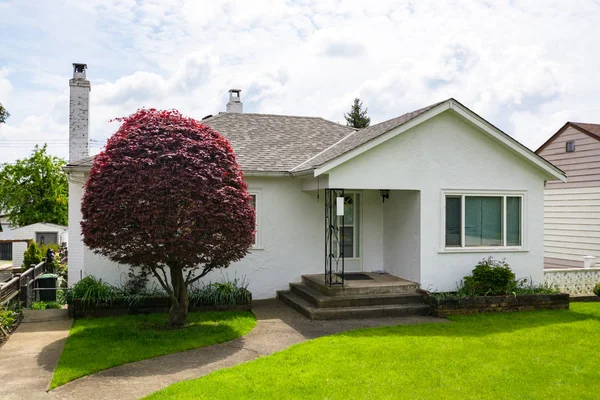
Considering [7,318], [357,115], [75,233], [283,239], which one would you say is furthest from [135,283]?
[357,115]

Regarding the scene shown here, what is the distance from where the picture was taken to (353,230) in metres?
13.1

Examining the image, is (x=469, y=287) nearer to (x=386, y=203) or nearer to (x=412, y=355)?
(x=386, y=203)

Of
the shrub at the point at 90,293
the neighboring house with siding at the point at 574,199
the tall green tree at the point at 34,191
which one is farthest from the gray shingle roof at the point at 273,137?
the tall green tree at the point at 34,191

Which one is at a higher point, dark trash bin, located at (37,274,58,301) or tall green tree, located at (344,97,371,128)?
tall green tree, located at (344,97,371,128)

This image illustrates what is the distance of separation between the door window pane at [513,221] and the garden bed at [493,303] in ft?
4.88

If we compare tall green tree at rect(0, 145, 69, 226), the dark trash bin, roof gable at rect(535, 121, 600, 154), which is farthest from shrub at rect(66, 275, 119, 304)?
tall green tree at rect(0, 145, 69, 226)

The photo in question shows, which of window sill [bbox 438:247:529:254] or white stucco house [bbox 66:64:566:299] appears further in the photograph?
window sill [bbox 438:247:529:254]

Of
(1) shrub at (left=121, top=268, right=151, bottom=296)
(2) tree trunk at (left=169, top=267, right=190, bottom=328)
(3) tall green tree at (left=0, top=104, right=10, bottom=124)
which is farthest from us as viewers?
(3) tall green tree at (left=0, top=104, right=10, bottom=124)

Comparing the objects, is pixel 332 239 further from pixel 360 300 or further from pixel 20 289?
pixel 20 289

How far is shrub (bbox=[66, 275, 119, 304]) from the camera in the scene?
10406 millimetres

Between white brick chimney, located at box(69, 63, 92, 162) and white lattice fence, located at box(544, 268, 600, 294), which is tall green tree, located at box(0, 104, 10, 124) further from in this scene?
white lattice fence, located at box(544, 268, 600, 294)

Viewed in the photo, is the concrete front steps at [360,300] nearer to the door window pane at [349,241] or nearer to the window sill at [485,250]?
the window sill at [485,250]

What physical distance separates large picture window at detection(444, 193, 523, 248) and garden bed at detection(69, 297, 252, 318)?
5.12m

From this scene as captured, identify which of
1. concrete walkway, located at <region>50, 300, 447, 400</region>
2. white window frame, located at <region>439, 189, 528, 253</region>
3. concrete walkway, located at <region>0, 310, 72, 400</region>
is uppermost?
white window frame, located at <region>439, 189, 528, 253</region>
